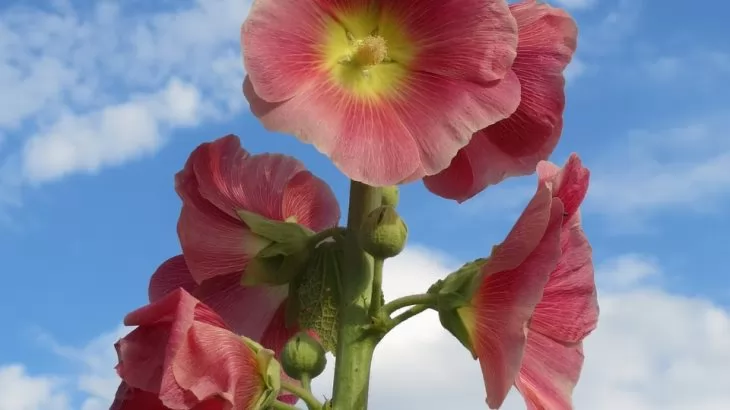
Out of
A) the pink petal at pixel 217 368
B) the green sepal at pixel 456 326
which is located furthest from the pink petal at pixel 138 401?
the green sepal at pixel 456 326

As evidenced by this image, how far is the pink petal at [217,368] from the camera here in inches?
72.0

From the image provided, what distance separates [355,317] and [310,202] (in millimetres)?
536

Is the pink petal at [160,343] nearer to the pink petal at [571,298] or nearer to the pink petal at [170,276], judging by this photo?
the pink petal at [170,276]

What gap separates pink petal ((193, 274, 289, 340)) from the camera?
2352 mm

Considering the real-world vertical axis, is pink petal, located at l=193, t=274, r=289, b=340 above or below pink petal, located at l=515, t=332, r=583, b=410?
above

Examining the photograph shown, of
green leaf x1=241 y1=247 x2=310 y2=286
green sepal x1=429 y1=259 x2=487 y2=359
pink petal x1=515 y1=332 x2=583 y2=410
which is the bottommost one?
pink petal x1=515 y1=332 x2=583 y2=410

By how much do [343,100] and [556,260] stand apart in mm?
488

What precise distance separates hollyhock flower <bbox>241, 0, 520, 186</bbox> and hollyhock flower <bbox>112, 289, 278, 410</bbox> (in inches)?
15.3

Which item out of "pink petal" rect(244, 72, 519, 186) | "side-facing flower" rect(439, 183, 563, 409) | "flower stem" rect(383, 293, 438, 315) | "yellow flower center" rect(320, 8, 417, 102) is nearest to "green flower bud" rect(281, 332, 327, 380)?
"flower stem" rect(383, 293, 438, 315)

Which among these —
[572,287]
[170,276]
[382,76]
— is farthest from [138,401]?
[572,287]

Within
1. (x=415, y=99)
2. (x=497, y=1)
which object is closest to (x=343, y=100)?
(x=415, y=99)

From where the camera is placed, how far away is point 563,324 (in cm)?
211

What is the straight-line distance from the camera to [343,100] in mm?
1963

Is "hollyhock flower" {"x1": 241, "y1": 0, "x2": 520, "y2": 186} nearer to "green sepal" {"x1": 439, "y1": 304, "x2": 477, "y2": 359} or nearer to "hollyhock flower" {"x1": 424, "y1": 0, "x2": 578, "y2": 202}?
"hollyhock flower" {"x1": 424, "y1": 0, "x2": 578, "y2": 202}
